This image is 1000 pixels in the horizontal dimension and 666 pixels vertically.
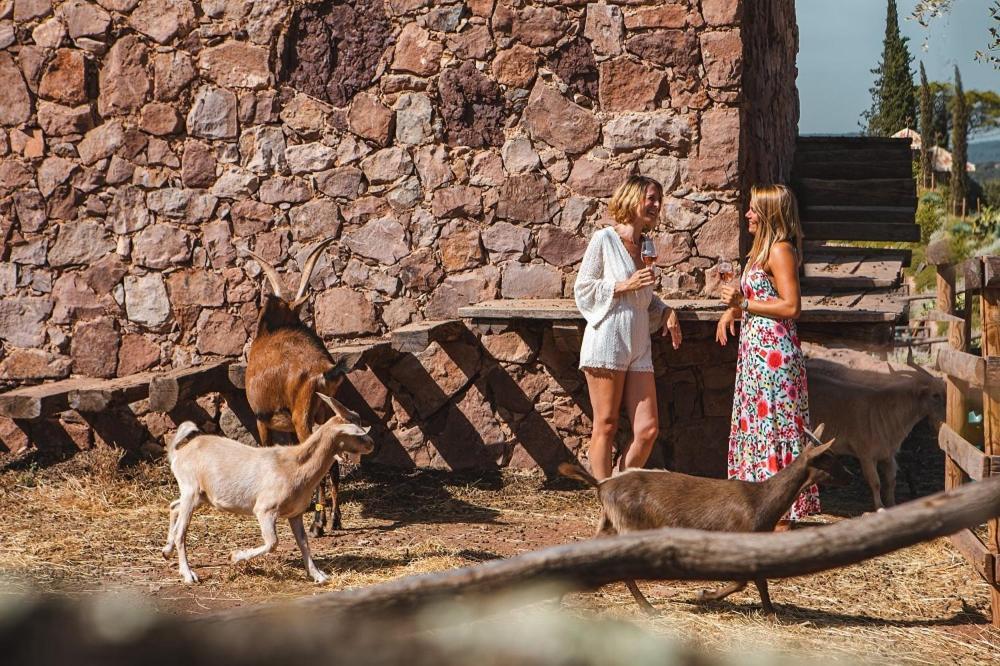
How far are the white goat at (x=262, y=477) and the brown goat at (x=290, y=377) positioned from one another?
0.87 metres

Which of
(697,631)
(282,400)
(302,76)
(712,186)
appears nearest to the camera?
(697,631)

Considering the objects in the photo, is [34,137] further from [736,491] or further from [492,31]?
[736,491]

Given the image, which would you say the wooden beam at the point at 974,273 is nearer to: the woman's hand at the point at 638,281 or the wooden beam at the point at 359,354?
the woman's hand at the point at 638,281

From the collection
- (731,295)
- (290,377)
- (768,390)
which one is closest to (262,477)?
(290,377)

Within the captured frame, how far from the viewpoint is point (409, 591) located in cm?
106

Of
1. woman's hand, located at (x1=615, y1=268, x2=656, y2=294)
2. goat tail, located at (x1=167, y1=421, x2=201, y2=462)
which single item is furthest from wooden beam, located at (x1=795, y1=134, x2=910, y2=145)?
goat tail, located at (x1=167, y1=421, x2=201, y2=462)

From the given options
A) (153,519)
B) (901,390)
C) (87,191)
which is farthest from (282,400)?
(901,390)

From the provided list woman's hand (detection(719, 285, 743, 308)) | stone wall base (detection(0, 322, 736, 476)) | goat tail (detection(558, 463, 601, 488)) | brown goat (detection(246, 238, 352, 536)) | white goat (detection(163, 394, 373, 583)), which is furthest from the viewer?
stone wall base (detection(0, 322, 736, 476))

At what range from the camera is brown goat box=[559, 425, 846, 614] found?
4.43 metres

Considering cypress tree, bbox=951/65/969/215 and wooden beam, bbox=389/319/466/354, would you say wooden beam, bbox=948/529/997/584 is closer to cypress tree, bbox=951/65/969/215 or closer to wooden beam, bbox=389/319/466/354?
wooden beam, bbox=389/319/466/354

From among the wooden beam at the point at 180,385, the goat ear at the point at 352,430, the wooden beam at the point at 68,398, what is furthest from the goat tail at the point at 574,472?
the wooden beam at the point at 68,398

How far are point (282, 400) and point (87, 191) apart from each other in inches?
107

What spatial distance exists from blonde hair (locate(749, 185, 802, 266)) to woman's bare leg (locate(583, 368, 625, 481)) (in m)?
1.00

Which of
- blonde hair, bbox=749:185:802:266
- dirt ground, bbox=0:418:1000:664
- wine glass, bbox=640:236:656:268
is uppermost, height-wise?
blonde hair, bbox=749:185:802:266
